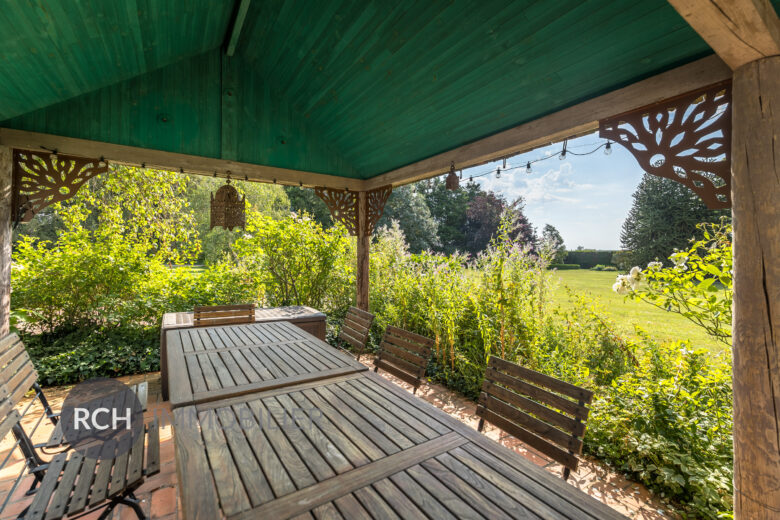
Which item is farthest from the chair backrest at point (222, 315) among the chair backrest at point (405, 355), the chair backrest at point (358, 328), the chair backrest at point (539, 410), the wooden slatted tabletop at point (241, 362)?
the chair backrest at point (539, 410)

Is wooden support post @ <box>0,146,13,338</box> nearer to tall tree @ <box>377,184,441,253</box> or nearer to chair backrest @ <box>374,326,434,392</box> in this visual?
chair backrest @ <box>374,326,434,392</box>

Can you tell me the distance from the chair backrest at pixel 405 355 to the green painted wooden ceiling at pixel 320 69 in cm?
200

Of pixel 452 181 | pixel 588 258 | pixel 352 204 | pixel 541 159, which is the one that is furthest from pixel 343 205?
pixel 588 258

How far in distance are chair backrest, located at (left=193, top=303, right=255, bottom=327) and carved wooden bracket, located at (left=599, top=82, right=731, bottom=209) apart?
12.5 feet

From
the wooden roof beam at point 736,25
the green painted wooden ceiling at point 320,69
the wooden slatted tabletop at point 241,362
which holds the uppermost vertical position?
the green painted wooden ceiling at point 320,69

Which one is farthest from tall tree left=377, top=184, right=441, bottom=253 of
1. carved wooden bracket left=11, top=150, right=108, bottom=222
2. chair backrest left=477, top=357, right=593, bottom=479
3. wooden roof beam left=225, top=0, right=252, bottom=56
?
chair backrest left=477, top=357, right=593, bottom=479

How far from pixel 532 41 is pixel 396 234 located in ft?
13.9

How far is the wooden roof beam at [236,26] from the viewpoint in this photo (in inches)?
118

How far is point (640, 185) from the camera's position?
851 centimetres

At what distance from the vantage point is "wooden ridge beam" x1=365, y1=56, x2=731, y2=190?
5.96ft

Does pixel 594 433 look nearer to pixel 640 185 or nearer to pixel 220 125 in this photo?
pixel 220 125

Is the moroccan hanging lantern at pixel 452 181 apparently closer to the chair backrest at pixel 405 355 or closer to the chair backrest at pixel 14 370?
the chair backrest at pixel 405 355

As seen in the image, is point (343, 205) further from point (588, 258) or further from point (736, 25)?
point (588, 258)

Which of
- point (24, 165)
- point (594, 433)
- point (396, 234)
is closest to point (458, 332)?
point (594, 433)
